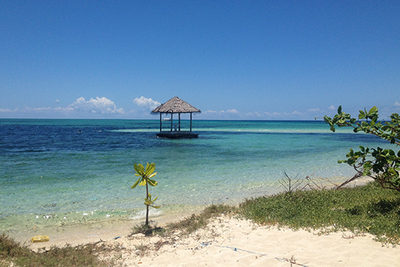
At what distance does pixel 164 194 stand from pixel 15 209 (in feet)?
12.9

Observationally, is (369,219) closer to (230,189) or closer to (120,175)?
(230,189)

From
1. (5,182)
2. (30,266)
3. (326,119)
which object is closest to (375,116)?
(326,119)

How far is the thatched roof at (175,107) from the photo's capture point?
26.7 metres

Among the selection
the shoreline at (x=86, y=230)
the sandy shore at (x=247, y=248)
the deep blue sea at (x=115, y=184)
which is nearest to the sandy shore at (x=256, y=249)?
the sandy shore at (x=247, y=248)

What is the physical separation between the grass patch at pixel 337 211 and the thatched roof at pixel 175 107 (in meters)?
21.2

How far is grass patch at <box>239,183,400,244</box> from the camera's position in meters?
4.15

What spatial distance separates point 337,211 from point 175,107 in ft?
75.7

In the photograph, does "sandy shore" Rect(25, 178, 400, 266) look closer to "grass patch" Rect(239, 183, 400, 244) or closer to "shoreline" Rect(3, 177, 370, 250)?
"shoreline" Rect(3, 177, 370, 250)

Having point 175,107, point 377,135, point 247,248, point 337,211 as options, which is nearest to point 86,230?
point 247,248

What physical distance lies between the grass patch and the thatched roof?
2119 centimetres

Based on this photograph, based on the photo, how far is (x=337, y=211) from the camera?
5.01 metres

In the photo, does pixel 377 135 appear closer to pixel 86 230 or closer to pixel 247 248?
pixel 247 248

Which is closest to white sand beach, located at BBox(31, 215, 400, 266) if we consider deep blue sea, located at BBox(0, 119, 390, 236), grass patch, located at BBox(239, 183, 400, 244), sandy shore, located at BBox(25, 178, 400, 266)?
sandy shore, located at BBox(25, 178, 400, 266)

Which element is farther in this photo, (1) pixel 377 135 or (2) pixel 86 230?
(2) pixel 86 230
